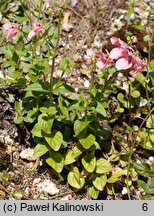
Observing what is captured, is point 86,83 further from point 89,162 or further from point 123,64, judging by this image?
point 123,64

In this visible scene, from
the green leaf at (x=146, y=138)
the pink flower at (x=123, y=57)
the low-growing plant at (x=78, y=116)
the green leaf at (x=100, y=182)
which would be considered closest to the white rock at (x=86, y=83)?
the low-growing plant at (x=78, y=116)

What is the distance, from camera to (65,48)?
390 centimetres

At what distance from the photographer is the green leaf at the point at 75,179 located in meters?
3.09

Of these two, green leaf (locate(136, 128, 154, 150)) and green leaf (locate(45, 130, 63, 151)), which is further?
green leaf (locate(136, 128, 154, 150))

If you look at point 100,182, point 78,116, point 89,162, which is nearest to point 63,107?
point 78,116

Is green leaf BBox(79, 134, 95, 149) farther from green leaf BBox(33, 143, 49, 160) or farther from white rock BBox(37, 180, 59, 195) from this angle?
white rock BBox(37, 180, 59, 195)

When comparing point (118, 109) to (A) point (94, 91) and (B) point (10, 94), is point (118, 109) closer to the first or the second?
(A) point (94, 91)

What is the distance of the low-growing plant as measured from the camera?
289 centimetres

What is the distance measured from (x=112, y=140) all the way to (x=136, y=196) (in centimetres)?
44

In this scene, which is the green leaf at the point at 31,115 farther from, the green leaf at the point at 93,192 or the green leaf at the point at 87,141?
the green leaf at the point at 93,192

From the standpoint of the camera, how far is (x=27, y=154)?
3.27m

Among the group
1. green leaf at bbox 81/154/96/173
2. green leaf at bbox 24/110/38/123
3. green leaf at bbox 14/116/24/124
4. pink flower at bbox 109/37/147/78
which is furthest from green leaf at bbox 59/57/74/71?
green leaf at bbox 81/154/96/173

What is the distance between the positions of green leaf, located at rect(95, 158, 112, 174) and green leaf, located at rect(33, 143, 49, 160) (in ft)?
1.21

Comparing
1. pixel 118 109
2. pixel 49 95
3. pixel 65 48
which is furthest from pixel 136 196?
pixel 65 48
